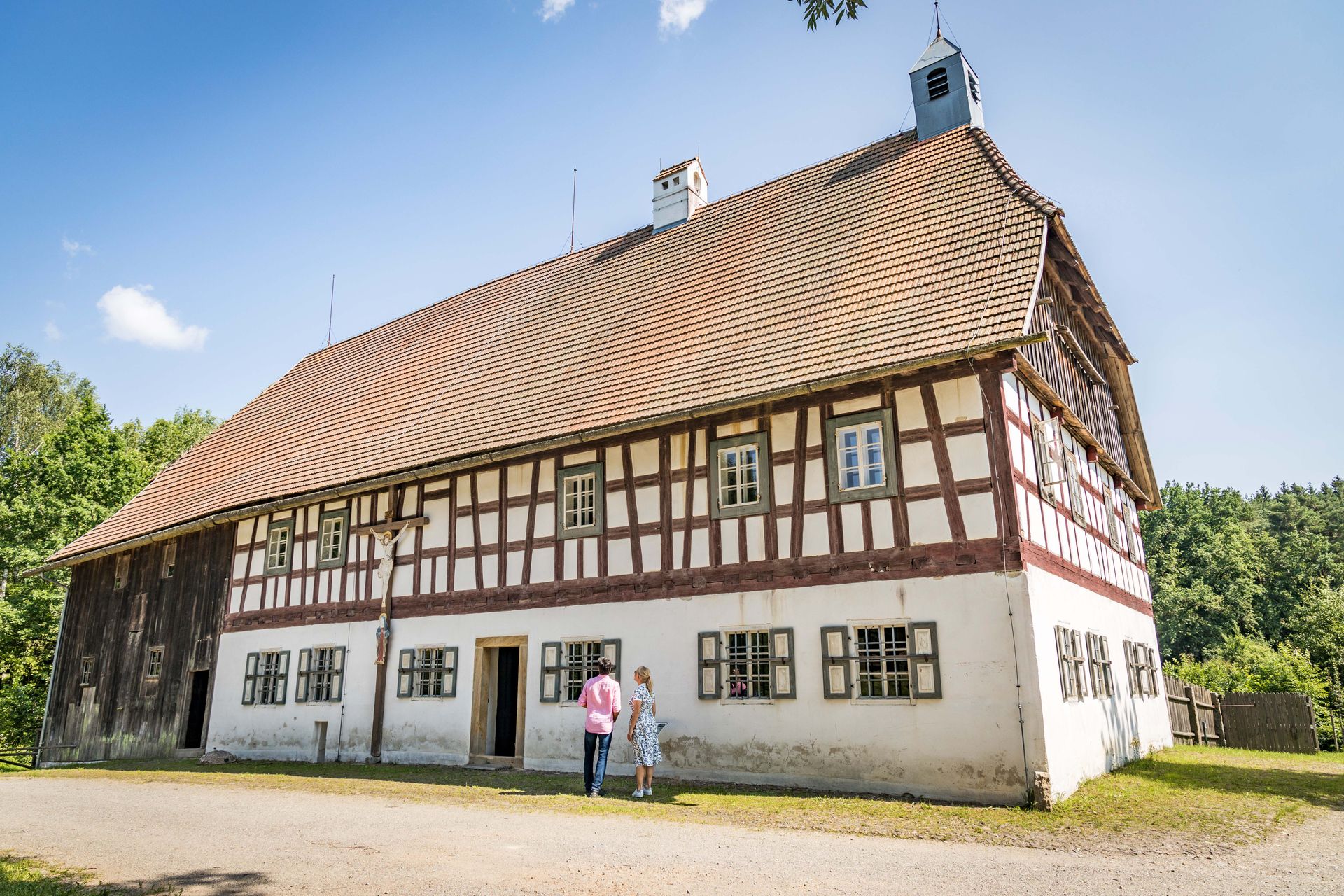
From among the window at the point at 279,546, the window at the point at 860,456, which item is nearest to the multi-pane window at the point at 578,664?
the window at the point at 860,456

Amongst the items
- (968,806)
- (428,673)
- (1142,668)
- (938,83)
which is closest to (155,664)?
(428,673)

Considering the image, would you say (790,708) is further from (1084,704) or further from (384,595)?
(384,595)

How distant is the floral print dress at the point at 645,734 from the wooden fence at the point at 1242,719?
13.9 meters

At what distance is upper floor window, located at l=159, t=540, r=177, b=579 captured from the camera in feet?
74.8

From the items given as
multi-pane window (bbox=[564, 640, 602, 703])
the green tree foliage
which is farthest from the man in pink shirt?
the green tree foliage

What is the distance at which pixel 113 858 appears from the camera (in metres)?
7.66

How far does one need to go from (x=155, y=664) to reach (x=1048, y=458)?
20863mm

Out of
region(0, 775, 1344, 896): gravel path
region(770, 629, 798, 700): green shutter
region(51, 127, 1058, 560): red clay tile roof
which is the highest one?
region(51, 127, 1058, 560): red clay tile roof

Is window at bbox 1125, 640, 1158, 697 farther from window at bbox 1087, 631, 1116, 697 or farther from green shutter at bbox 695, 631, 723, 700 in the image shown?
green shutter at bbox 695, 631, 723, 700

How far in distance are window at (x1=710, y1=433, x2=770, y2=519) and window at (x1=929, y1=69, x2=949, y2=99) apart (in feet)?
27.1

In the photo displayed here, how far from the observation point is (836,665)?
40.0ft

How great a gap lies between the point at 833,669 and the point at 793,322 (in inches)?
209

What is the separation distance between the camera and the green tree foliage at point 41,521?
3066cm

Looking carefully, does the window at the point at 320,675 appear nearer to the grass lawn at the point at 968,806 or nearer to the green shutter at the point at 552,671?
the grass lawn at the point at 968,806
